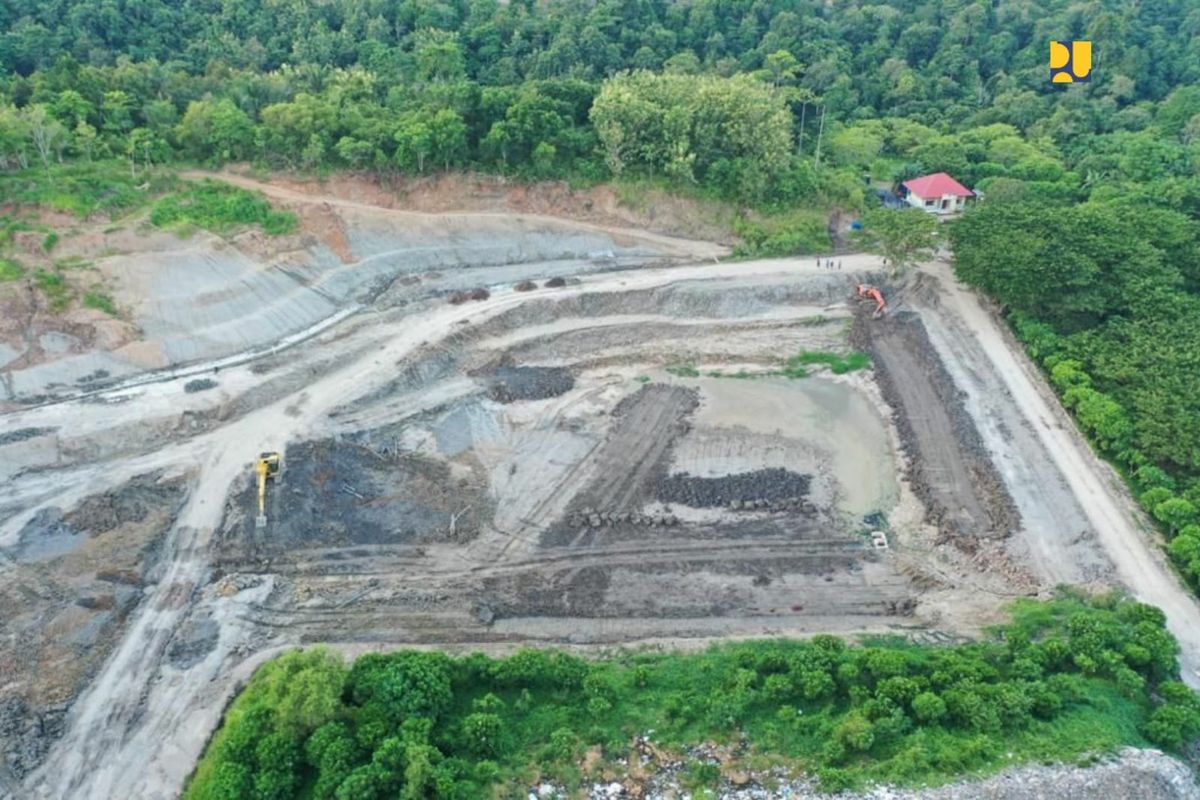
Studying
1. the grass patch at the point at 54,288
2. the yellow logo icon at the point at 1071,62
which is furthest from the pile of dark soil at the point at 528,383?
the yellow logo icon at the point at 1071,62

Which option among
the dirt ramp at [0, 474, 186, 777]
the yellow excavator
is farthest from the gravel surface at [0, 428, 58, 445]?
the yellow excavator

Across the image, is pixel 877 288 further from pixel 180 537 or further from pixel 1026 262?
pixel 180 537

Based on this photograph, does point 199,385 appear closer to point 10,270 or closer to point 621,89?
point 10,270

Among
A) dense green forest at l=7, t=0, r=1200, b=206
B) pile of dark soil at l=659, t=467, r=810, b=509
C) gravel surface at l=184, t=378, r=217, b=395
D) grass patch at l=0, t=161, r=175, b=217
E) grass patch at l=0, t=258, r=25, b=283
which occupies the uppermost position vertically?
dense green forest at l=7, t=0, r=1200, b=206

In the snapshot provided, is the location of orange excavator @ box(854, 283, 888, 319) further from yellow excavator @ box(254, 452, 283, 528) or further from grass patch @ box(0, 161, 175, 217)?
grass patch @ box(0, 161, 175, 217)

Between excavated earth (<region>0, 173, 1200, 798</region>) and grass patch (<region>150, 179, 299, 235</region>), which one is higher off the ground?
grass patch (<region>150, 179, 299, 235</region>)

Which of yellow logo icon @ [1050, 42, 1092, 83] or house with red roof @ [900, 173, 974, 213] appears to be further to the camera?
yellow logo icon @ [1050, 42, 1092, 83]
